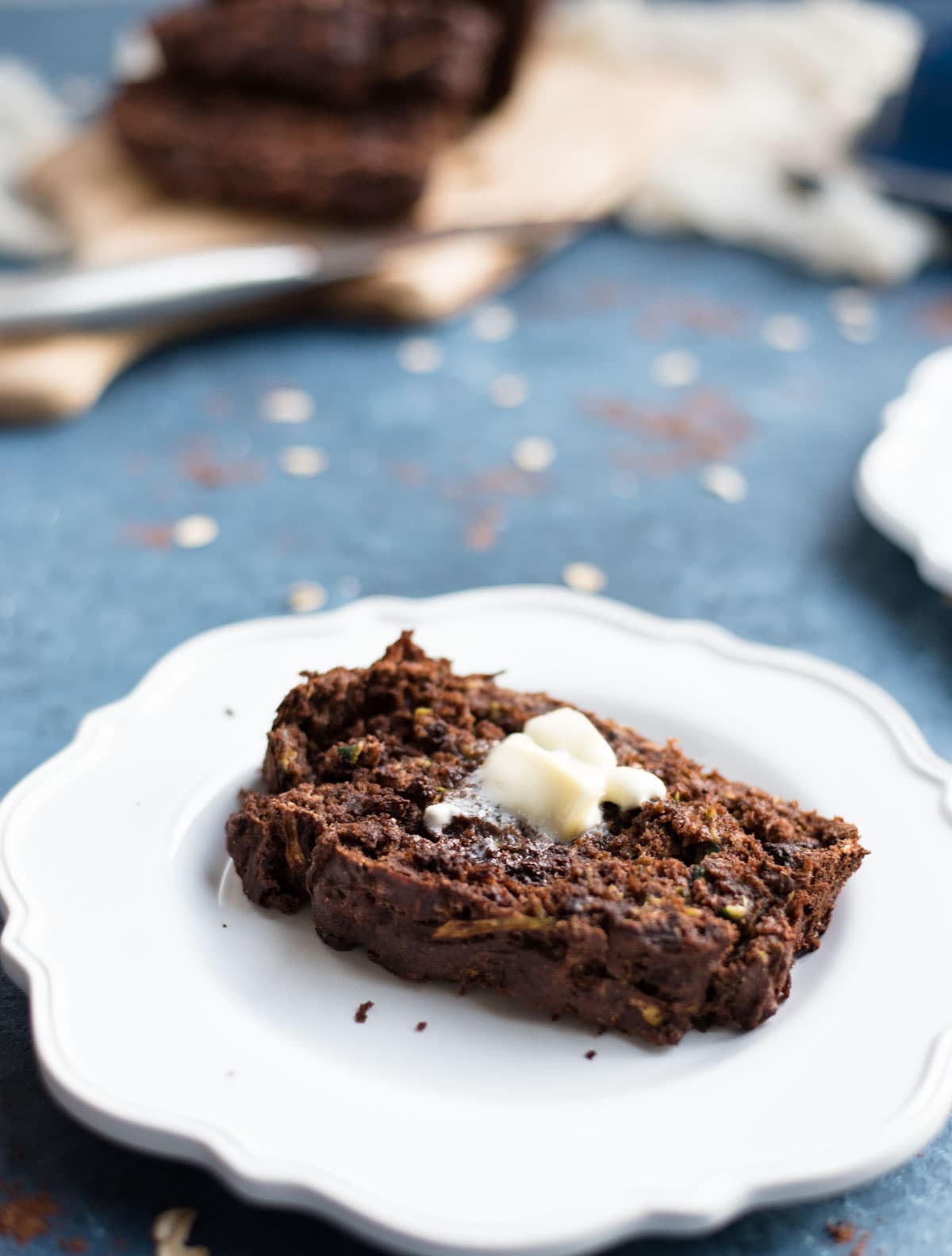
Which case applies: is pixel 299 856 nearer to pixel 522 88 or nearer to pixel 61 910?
pixel 61 910

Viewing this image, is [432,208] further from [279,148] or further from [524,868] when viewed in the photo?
[524,868]

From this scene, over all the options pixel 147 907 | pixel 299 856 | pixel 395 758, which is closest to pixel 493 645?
pixel 395 758

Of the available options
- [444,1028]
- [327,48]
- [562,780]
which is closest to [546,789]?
[562,780]

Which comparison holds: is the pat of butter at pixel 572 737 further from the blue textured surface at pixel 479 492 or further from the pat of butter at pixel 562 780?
the blue textured surface at pixel 479 492

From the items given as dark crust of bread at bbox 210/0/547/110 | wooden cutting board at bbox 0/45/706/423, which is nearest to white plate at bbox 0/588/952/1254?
wooden cutting board at bbox 0/45/706/423

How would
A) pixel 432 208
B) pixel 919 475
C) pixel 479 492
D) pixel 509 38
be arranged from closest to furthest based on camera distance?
pixel 919 475 < pixel 479 492 < pixel 432 208 < pixel 509 38

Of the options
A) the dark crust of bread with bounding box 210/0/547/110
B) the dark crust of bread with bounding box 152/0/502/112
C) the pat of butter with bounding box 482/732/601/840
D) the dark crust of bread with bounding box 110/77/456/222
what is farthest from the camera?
the dark crust of bread with bounding box 210/0/547/110

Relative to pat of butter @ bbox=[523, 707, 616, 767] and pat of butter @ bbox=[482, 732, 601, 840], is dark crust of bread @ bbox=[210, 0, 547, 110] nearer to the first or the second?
pat of butter @ bbox=[523, 707, 616, 767]
